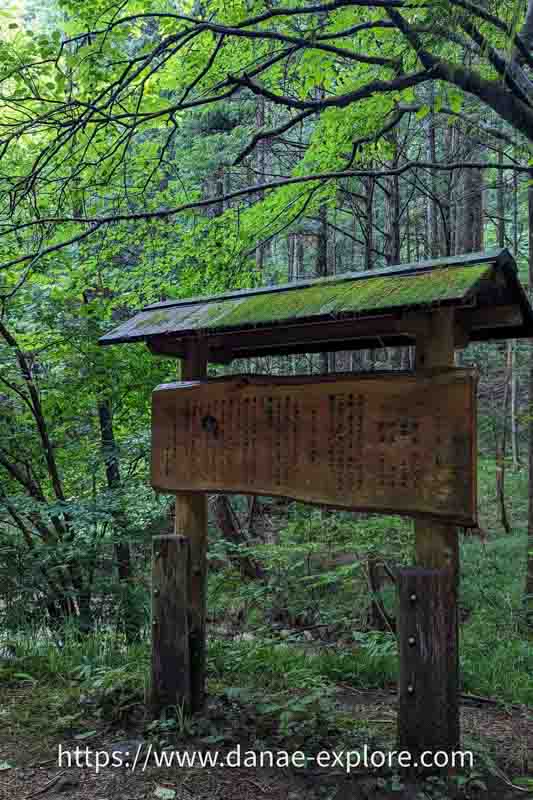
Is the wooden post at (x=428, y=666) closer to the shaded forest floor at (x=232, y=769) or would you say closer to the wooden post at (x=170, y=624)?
the shaded forest floor at (x=232, y=769)

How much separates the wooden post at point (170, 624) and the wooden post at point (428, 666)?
4.60 feet

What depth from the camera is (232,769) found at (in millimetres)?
3180

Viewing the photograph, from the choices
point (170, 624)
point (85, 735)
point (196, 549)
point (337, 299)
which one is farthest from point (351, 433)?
point (85, 735)

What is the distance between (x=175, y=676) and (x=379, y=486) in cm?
186

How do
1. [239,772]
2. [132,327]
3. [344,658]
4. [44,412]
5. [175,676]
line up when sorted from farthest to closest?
[44,412], [344,658], [132,327], [175,676], [239,772]

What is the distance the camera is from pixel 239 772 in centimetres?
315

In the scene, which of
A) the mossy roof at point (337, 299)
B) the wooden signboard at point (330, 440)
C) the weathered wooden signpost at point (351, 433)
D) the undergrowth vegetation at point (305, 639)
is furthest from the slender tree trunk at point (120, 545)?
the mossy roof at point (337, 299)

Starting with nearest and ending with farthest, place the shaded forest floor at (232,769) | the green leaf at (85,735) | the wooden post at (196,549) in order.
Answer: the shaded forest floor at (232,769)
the green leaf at (85,735)
the wooden post at (196,549)

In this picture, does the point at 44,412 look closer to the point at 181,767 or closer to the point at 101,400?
the point at 101,400

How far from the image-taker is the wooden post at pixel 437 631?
2.95m

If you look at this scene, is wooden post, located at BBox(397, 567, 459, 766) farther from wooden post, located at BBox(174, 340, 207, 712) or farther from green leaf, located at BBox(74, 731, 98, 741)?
green leaf, located at BBox(74, 731, 98, 741)

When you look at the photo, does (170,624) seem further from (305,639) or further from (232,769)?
(305,639)

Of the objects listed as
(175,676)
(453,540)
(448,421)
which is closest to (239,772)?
(175,676)

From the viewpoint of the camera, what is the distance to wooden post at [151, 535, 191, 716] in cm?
365
